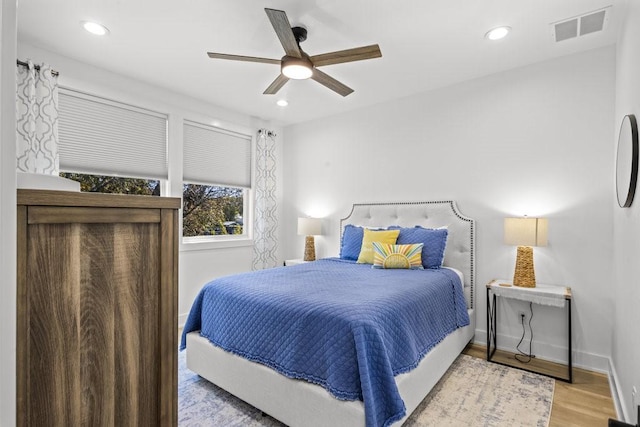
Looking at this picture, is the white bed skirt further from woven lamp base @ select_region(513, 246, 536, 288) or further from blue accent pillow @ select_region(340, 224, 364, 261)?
blue accent pillow @ select_region(340, 224, 364, 261)

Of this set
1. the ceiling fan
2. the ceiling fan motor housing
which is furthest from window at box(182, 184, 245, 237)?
the ceiling fan motor housing

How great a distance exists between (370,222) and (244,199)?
185 centimetres

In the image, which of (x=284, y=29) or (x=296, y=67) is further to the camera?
(x=296, y=67)

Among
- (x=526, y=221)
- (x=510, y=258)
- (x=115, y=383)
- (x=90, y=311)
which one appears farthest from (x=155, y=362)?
(x=510, y=258)

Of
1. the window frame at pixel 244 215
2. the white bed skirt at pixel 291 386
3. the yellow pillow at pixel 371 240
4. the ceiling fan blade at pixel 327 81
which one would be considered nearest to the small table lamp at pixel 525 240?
the white bed skirt at pixel 291 386

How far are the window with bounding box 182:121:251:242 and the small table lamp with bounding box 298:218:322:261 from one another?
86 cm

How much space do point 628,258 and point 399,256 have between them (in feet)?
5.28

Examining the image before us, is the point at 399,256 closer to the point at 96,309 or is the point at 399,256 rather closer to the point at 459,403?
the point at 459,403

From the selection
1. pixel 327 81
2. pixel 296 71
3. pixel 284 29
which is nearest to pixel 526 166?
pixel 327 81

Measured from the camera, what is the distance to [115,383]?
2.66ft

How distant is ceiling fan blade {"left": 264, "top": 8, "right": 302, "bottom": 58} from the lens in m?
1.86

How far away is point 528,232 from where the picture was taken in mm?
2789

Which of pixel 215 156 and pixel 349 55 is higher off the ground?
pixel 349 55

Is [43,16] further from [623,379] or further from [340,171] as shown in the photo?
[623,379]
